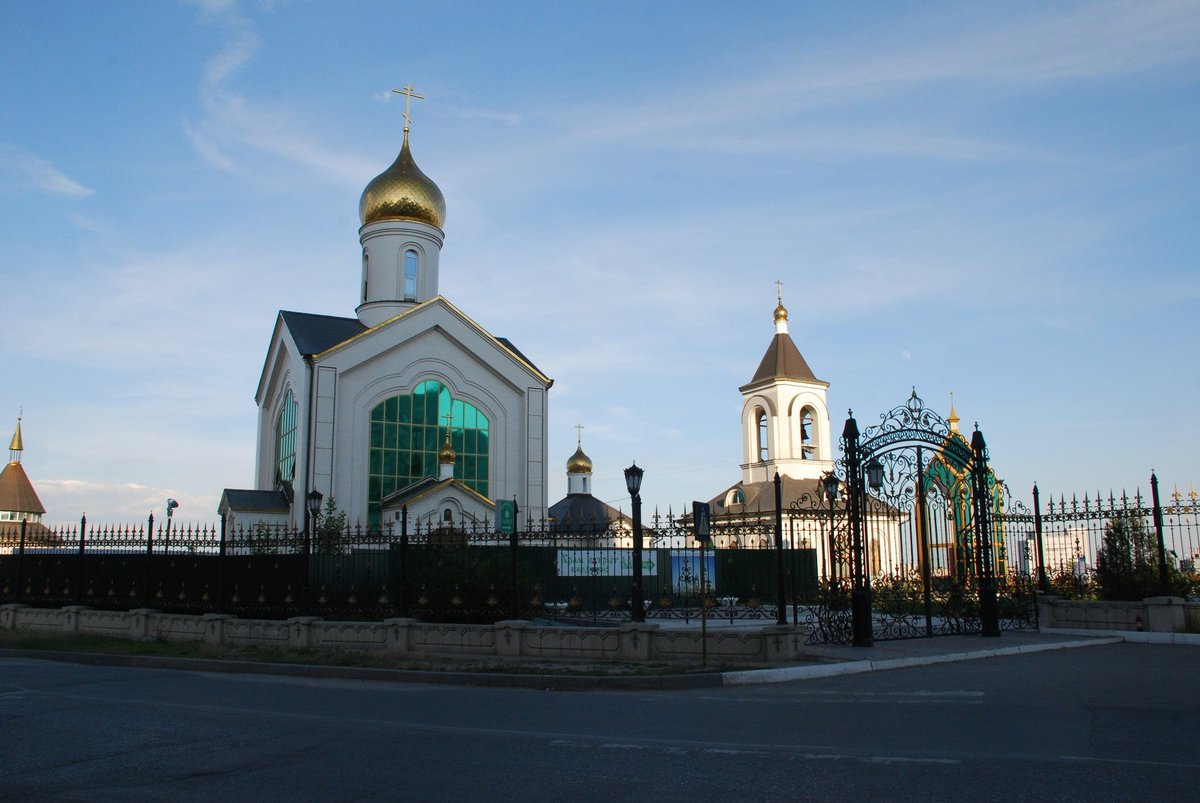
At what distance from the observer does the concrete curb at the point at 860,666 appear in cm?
1297

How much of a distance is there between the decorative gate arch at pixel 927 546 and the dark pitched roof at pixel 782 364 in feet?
101

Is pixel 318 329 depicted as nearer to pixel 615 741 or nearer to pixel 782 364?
pixel 782 364

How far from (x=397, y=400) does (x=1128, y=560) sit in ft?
86.5

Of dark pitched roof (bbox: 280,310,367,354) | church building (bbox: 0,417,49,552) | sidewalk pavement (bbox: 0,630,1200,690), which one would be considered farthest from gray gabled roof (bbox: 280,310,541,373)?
church building (bbox: 0,417,49,552)

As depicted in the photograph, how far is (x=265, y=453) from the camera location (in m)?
42.5

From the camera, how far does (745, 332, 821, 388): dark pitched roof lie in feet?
170

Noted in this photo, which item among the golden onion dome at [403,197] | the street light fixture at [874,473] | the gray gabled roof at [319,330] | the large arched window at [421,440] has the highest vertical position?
the golden onion dome at [403,197]

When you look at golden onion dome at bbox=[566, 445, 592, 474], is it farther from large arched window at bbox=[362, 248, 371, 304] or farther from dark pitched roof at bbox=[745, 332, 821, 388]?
large arched window at bbox=[362, 248, 371, 304]

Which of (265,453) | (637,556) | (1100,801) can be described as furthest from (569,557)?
(265,453)

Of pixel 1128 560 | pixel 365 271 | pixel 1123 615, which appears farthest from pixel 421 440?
pixel 1123 615

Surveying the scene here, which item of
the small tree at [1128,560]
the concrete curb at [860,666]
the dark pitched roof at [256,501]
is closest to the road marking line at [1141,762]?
the concrete curb at [860,666]

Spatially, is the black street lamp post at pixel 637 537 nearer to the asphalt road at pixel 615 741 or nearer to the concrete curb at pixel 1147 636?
the asphalt road at pixel 615 741

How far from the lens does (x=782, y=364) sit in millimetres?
52156

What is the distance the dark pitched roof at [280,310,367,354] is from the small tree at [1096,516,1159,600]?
2700 centimetres
